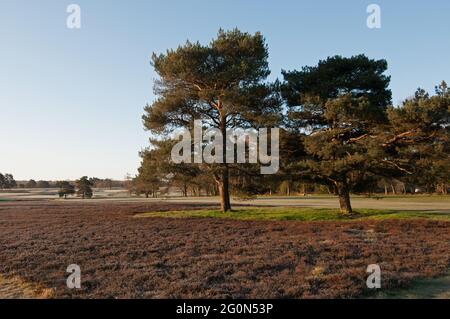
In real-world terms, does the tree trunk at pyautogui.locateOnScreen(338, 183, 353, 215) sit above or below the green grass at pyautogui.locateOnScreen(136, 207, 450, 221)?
above

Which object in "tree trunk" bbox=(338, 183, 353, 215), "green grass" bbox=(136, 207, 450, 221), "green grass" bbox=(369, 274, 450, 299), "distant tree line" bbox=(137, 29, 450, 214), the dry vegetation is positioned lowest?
"green grass" bbox=(136, 207, 450, 221)

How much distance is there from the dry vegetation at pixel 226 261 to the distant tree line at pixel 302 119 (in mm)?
6079

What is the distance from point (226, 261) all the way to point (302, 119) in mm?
16426

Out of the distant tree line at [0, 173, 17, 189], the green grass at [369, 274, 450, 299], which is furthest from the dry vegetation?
the distant tree line at [0, 173, 17, 189]

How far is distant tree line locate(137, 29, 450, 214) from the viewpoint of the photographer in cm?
2212

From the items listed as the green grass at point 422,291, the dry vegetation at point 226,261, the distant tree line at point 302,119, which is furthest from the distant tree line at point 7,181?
the green grass at point 422,291

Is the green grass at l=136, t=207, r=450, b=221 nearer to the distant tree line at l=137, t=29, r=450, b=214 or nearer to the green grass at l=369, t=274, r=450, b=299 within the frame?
the distant tree line at l=137, t=29, r=450, b=214

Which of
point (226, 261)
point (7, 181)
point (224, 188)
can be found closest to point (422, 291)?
point (226, 261)

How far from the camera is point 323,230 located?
18609mm

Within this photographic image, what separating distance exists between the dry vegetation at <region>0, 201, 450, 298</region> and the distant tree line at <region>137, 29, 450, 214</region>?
6.08 meters

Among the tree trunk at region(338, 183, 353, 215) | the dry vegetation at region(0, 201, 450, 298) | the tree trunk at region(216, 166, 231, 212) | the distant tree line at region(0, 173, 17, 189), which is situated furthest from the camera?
the distant tree line at region(0, 173, 17, 189)

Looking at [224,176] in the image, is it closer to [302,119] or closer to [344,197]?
[302,119]

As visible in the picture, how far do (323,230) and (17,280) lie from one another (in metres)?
13.5
